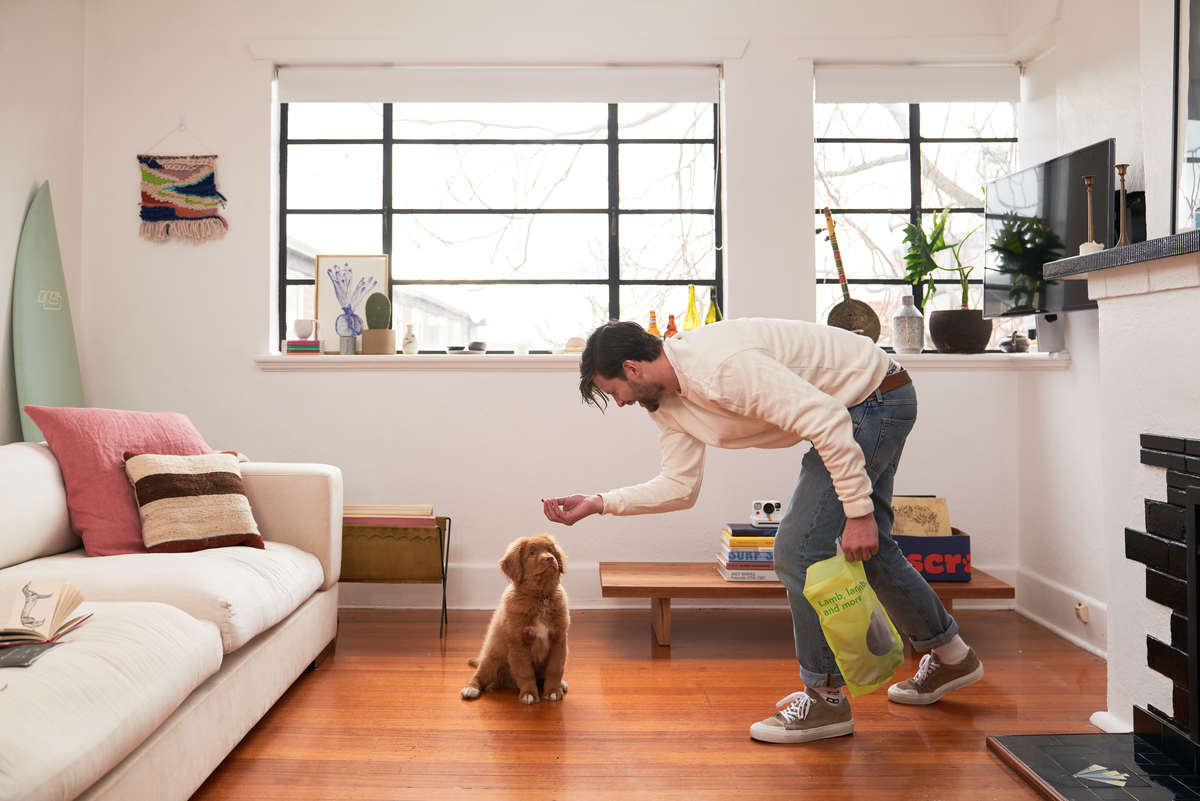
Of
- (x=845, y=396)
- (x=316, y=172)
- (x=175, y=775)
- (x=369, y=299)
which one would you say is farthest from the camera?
(x=316, y=172)

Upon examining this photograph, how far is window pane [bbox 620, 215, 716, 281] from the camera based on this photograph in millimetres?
3803

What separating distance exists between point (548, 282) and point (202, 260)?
59.6 inches

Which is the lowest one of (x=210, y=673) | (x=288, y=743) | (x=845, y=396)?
(x=288, y=743)

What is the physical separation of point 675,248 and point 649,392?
77.2 inches

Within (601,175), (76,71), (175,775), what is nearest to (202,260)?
(76,71)

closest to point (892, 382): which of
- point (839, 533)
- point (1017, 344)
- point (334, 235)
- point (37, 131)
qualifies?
point (839, 533)

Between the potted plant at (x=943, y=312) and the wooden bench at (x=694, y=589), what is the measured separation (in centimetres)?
102

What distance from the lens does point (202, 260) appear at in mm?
3572

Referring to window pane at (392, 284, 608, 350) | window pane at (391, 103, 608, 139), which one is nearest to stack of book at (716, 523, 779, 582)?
window pane at (392, 284, 608, 350)

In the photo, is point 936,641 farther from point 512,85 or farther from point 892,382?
point 512,85

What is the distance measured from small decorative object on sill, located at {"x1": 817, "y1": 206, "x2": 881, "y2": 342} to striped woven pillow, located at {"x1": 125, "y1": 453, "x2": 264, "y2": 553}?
2400mm

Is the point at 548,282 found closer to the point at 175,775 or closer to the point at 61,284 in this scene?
the point at 61,284

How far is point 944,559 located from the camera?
9.78 ft

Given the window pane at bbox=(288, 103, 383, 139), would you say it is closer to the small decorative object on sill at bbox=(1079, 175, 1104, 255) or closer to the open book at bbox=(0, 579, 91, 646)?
the open book at bbox=(0, 579, 91, 646)
